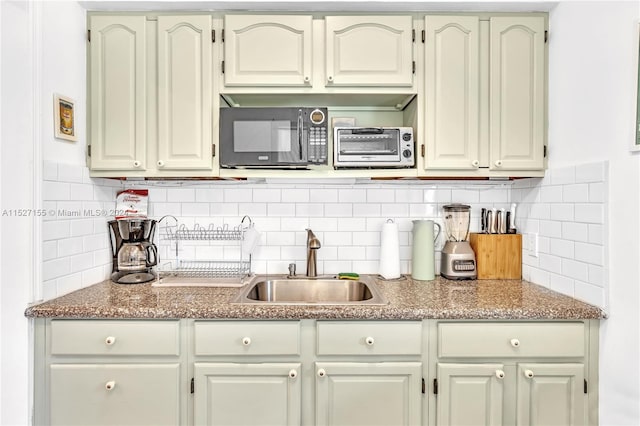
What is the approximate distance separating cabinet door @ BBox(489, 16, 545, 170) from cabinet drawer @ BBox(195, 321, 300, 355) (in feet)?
4.17

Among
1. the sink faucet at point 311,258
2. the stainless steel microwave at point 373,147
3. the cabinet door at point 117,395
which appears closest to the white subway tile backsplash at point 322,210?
the sink faucet at point 311,258

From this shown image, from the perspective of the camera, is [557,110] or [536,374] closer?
[536,374]

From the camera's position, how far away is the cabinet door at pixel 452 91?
178 centimetres

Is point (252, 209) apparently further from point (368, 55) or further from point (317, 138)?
point (368, 55)

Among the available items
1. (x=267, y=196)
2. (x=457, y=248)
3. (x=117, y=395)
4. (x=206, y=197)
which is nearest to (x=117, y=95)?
(x=206, y=197)

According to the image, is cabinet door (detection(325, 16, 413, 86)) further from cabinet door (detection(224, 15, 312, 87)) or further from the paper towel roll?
the paper towel roll

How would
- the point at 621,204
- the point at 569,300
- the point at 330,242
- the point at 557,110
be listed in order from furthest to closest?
the point at 330,242, the point at 557,110, the point at 569,300, the point at 621,204

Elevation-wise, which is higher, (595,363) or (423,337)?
(423,337)

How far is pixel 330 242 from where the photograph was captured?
2127 millimetres

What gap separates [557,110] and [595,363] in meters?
1.12

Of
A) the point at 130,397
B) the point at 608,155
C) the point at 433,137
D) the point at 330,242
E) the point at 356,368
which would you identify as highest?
the point at 433,137

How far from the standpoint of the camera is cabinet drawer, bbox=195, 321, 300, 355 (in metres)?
1.47

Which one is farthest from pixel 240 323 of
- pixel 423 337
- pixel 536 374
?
pixel 536 374

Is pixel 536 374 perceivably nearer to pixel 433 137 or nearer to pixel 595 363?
pixel 595 363
